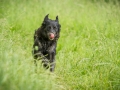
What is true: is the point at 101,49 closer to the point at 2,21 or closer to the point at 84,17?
the point at 2,21

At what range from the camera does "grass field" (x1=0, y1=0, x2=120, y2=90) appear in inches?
253

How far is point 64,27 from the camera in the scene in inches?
490

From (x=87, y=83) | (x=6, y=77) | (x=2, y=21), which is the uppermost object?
(x=2, y=21)

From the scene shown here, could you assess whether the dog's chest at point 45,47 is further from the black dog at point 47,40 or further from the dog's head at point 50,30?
the dog's head at point 50,30

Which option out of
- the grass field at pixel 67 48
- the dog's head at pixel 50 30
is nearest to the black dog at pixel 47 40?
the dog's head at pixel 50 30

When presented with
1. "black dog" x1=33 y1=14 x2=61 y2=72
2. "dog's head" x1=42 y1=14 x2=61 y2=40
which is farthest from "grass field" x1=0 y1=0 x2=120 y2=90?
"dog's head" x1=42 y1=14 x2=61 y2=40

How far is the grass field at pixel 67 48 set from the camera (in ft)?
21.1

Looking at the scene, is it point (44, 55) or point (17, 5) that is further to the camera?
point (17, 5)

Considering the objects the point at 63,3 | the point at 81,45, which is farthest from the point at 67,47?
the point at 63,3

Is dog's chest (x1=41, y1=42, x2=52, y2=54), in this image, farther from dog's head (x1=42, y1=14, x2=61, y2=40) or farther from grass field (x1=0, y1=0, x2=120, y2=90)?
grass field (x1=0, y1=0, x2=120, y2=90)

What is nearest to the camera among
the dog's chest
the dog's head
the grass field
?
the grass field

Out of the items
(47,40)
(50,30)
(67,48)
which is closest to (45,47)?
(47,40)

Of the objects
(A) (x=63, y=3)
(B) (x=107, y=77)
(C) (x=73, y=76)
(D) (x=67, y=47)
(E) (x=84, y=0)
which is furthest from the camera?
(E) (x=84, y=0)

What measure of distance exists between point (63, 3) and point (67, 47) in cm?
436
